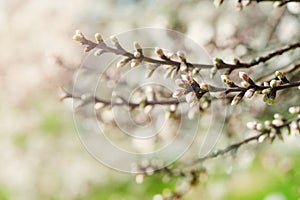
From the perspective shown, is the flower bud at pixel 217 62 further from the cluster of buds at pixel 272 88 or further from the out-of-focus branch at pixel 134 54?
the cluster of buds at pixel 272 88

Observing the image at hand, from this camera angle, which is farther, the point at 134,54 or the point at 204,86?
the point at 134,54

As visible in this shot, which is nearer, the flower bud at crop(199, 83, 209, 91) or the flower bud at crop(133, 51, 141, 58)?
the flower bud at crop(199, 83, 209, 91)

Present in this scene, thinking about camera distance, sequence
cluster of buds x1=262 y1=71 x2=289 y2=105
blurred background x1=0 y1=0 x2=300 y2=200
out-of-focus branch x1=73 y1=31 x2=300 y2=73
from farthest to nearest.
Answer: blurred background x1=0 y1=0 x2=300 y2=200
out-of-focus branch x1=73 y1=31 x2=300 y2=73
cluster of buds x1=262 y1=71 x2=289 y2=105

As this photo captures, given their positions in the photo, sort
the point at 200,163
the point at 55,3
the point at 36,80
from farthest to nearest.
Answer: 1. the point at 55,3
2. the point at 36,80
3. the point at 200,163

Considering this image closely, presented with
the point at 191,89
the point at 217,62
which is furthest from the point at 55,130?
the point at 191,89

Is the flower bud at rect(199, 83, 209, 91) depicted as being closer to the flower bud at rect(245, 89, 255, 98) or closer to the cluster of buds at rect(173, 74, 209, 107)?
the cluster of buds at rect(173, 74, 209, 107)

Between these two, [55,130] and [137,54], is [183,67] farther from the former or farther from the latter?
[55,130]

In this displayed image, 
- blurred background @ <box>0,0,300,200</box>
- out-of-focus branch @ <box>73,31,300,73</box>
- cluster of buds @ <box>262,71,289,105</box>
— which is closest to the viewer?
cluster of buds @ <box>262,71,289,105</box>

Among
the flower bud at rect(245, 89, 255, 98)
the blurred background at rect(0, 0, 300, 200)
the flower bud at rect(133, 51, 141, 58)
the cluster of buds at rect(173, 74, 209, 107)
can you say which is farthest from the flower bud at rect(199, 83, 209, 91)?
the blurred background at rect(0, 0, 300, 200)

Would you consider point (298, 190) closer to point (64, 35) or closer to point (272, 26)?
point (272, 26)

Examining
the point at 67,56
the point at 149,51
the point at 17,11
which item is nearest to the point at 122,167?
the point at 67,56

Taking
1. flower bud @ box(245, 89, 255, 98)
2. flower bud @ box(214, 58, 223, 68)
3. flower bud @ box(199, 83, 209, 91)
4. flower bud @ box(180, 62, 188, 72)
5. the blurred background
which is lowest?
flower bud @ box(245, 89, 255, 98)
